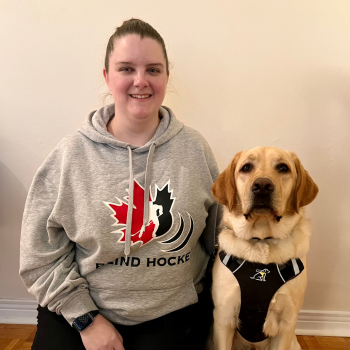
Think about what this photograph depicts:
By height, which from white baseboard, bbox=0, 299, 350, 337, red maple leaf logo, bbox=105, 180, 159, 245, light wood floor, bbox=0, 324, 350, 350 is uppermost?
red maple leaf logo, bbox=105, 180, 159, 245

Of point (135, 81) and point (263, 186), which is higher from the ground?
point (135, 81)

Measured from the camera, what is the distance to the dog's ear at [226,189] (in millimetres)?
1321

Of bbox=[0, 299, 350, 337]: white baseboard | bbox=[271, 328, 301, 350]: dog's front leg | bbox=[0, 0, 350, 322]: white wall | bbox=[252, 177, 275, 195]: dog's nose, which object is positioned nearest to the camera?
bbox=[252, 177, 275, 195]: dog's nose

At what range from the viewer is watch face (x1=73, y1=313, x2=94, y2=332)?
4.03 feet

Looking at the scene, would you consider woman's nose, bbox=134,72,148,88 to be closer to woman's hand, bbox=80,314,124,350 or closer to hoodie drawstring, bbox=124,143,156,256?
hoodie drawstring, bbox=124,143,156,256

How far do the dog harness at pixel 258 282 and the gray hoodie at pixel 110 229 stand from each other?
0.82 feet

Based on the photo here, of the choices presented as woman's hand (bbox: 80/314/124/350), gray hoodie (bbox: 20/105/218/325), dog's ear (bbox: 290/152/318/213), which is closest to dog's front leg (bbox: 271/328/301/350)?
gray hoodie (bbox: 20/105/218/325)

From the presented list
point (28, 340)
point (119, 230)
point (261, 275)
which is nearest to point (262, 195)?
point (261, 275)

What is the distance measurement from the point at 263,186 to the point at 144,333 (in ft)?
2.64

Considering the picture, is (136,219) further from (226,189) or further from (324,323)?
(324,323)

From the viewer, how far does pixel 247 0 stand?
5.41 feet

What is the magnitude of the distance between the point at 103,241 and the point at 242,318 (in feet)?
2.22

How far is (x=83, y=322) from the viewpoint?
48.4 inches

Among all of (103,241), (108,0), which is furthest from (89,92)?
(103,241)
